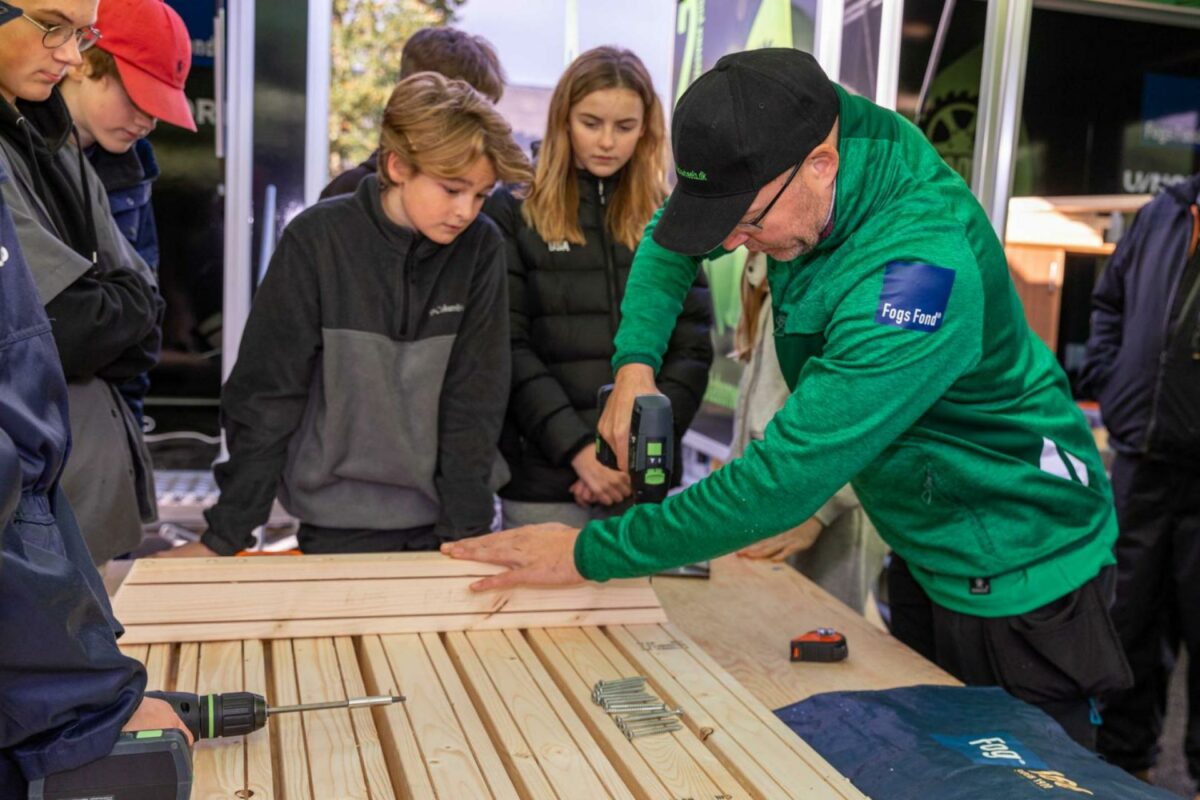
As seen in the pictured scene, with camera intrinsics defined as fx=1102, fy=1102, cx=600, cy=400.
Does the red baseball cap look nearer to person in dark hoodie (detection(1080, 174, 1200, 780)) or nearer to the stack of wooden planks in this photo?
the stack of wooden planks

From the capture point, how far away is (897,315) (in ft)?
4.85

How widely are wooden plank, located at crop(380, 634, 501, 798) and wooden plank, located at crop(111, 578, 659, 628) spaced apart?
73mm

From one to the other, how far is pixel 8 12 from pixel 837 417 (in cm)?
142

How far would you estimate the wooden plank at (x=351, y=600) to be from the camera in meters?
1.74

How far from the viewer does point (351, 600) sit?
71.0 inches

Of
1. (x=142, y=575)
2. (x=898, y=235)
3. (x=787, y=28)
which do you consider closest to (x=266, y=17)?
(x=787, y=28)

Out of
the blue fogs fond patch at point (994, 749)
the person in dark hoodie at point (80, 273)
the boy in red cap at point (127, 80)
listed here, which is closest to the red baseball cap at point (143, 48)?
the boy in red cap at point (127, 80)

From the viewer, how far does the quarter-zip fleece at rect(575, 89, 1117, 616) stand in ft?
4.92

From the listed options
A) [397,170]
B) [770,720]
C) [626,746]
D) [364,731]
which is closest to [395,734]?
[364,731]

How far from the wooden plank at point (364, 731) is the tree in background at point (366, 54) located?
22.0ft

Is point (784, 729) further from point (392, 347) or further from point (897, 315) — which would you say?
point (392, 347)

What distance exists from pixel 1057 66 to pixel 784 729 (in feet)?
14.6

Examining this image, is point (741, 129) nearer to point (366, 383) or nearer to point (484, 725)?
point (484, 725)

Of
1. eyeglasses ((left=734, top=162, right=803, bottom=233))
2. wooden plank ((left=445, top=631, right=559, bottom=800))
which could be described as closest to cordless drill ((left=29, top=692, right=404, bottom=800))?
wooden plank ((left=445, top=631, right=559, bottom=800))
